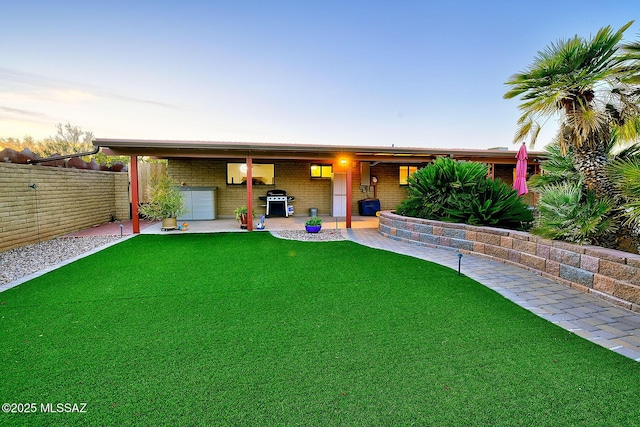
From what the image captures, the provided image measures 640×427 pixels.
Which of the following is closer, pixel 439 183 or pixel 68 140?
pixel 439 183

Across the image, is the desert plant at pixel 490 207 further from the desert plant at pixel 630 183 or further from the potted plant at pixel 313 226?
the potted plant at pixel 313 226

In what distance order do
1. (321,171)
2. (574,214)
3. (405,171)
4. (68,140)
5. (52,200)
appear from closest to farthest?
(574,214) < (52,200) < (321,171) < (405,171) < (68,140)

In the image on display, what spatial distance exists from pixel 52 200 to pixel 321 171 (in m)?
8.83

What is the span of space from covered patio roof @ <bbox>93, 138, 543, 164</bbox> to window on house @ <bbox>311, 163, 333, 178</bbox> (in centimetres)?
301

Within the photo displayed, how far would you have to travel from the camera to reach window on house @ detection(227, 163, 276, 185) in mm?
12359

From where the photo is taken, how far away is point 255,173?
1245 cm

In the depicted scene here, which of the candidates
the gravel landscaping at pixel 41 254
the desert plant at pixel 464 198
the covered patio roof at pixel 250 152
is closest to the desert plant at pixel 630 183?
the desert plant at pixel 464 198

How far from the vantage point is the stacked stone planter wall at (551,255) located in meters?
3.40

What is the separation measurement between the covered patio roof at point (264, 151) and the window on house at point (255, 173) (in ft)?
10.4

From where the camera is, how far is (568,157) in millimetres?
4945

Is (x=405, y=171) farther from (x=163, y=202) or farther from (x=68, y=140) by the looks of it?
(x=68, y=140)

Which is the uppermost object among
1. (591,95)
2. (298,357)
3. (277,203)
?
(591,95)

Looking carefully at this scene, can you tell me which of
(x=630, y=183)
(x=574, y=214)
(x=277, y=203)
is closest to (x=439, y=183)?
(x=574, y=214)

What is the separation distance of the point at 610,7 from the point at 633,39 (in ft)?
16.9
